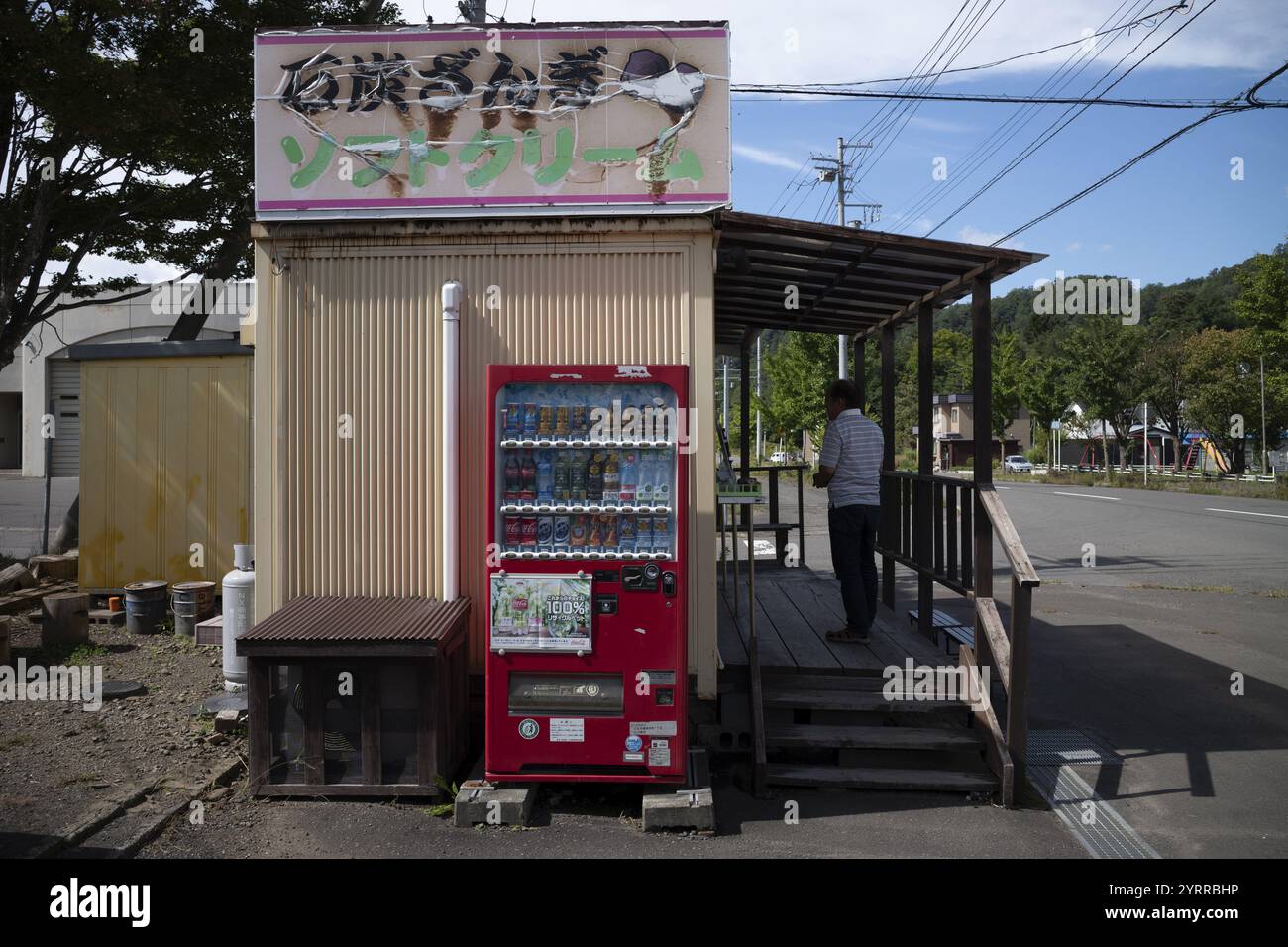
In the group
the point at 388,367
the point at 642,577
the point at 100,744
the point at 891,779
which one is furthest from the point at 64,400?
the point at 891,779

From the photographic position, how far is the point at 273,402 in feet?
20.1

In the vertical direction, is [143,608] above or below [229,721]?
above

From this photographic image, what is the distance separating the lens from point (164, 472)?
33.5 ft

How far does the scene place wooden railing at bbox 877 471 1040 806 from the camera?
5477mm

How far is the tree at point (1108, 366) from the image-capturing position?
137 ft

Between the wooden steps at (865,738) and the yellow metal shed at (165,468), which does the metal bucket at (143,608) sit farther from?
the wooden steps at (865,738)

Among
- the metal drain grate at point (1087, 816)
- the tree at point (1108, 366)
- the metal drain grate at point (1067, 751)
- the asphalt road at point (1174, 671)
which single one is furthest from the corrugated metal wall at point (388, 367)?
the tree at point (1108, 366)

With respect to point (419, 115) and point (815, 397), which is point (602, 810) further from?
point (815, 397)

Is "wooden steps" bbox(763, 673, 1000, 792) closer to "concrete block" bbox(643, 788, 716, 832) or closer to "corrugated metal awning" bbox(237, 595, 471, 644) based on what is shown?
"concrete block" bbox(643, 788, 716, 832)

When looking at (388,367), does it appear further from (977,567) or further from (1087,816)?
(1087,816)

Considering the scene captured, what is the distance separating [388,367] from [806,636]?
3.74m

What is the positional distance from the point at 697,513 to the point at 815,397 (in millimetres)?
33444

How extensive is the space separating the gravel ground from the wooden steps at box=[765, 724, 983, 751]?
143 inches

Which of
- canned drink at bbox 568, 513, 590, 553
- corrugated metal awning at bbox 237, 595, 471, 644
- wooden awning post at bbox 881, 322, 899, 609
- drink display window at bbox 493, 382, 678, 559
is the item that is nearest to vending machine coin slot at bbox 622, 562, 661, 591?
drink display window at bbox 493, 382, 678, 559
